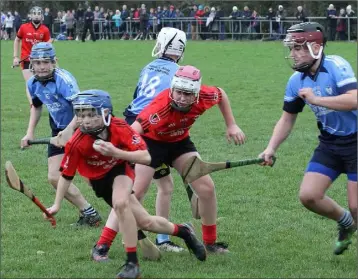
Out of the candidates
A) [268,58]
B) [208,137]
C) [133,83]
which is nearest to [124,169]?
[208,137]

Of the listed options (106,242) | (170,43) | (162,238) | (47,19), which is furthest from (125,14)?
(106,242)

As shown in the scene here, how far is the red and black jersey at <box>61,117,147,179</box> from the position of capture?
19.1ft

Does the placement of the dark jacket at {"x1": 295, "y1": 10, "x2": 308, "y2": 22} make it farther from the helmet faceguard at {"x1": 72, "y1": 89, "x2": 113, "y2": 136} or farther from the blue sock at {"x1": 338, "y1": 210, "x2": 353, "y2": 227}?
the helmet faceguard at {"x1": 72, "y1": 89, "x2": 113, "y2": 136}

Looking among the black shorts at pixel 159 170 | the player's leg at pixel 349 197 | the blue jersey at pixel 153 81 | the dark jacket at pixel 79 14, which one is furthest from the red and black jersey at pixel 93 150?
the dark jacket at pixel 79 14

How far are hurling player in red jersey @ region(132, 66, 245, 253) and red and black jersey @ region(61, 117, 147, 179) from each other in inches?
17.2

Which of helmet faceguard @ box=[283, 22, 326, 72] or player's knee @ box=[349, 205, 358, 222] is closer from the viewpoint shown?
helmet faceguard @ box=[283, 22, 326, 72]

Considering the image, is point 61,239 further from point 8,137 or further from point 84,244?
point 8,137

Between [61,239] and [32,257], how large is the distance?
0.64 m

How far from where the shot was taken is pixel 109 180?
236 inches

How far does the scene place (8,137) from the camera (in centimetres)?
1266

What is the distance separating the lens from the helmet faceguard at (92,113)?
19.0ft

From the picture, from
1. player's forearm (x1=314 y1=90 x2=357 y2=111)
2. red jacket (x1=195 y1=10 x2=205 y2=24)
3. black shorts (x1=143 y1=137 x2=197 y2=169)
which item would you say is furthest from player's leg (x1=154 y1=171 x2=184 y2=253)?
red jacket (x1=195 y1=10 x2=205 y2=24)

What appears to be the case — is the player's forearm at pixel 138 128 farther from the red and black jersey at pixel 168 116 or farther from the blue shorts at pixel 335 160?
the blue shorts at pixel 335 160

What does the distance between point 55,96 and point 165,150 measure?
1.58 meters
